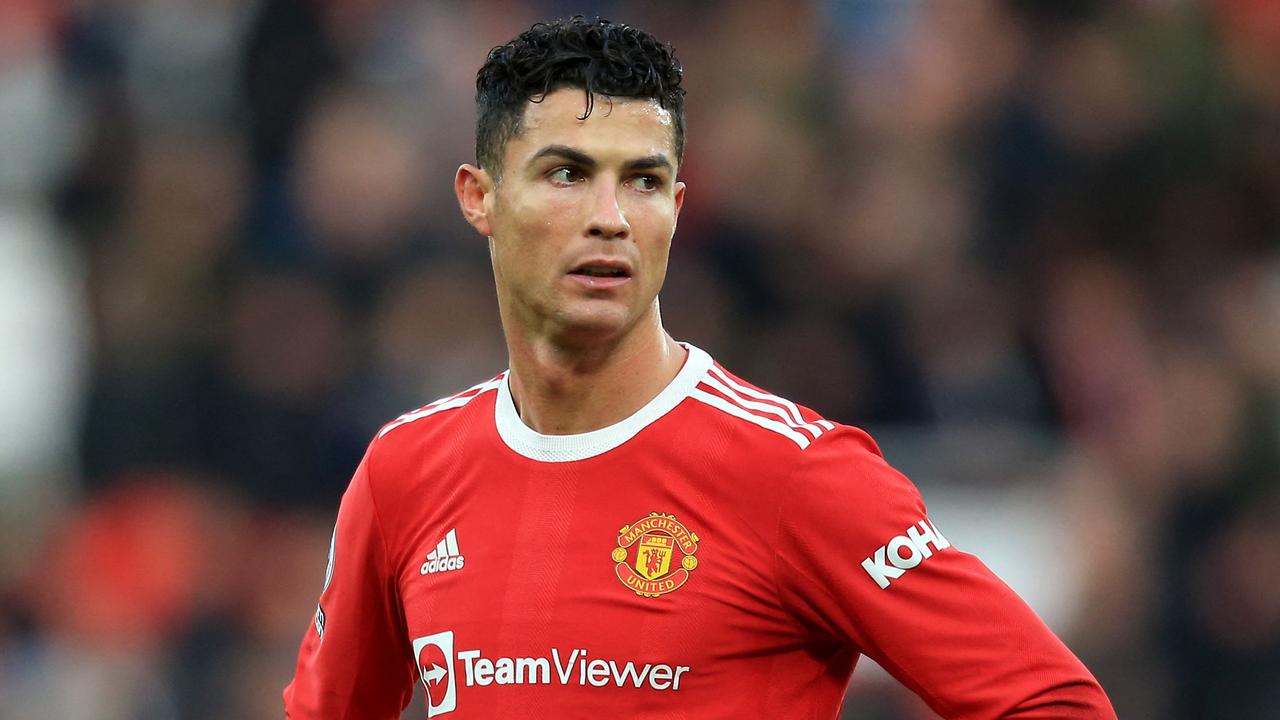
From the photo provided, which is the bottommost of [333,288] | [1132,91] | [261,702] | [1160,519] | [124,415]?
[261,702]

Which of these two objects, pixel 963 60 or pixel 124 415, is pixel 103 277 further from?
pixel 963 60

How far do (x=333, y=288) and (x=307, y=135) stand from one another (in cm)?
102

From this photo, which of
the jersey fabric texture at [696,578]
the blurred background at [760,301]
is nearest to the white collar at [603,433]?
the jersey fabric texture at [696,578]

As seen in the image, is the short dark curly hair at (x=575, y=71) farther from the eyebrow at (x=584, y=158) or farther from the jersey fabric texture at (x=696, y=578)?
the jersey fabric texture at (x=696, y=578)

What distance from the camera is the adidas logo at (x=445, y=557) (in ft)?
11.8

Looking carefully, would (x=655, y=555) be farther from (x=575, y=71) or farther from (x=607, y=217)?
(x=575, y=71)

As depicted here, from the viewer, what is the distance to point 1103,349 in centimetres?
791

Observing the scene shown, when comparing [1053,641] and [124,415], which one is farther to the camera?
[124,415]

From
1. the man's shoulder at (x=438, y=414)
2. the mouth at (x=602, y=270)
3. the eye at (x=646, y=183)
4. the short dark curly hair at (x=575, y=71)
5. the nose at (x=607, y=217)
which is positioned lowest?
the man's shoulder at (x=438, y=414)

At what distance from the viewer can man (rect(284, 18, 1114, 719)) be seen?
326 centimetres

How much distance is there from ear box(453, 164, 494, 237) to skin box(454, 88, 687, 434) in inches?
1.6

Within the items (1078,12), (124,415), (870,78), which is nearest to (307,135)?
(124,415)

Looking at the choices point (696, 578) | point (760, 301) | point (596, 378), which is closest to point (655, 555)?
point (696, 578)

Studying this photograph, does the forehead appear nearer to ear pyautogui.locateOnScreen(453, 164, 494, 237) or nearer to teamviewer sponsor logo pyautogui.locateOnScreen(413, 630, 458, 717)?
ear pyautogui.locateOnScreen(453, 164, 494, 237)
